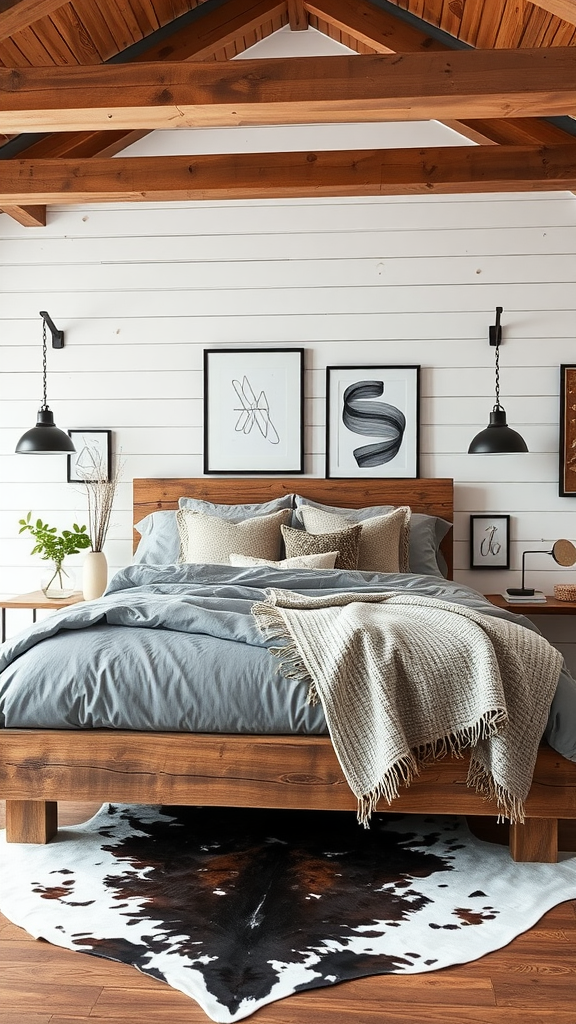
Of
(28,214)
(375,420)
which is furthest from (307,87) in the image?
(28,214)

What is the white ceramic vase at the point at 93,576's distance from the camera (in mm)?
4668

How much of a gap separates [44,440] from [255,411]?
3.69 ft

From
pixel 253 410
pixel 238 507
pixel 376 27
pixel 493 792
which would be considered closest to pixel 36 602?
pixel 238 507

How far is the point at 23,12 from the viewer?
3.30 m

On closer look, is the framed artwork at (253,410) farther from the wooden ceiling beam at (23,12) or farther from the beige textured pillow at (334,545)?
the wooden ceiling beam at (23,12)

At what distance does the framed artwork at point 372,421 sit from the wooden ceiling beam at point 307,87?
183 cm

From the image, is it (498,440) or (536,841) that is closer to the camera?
(536,841)

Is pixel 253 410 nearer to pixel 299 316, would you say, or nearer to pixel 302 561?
pixel 299 316

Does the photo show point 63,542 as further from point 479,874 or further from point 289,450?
point 479,874

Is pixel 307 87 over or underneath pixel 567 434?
over

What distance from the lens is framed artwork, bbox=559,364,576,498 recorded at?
479 cm

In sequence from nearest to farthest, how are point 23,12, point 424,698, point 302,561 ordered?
1. point 424,698
2. point 23,12
3. point 302,561

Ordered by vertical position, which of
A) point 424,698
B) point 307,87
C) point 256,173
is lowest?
point 424,698

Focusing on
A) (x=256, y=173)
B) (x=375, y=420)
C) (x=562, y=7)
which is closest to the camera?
(x=562, y=7)
